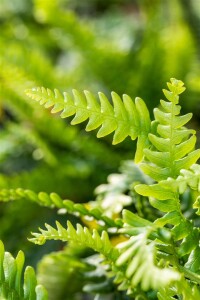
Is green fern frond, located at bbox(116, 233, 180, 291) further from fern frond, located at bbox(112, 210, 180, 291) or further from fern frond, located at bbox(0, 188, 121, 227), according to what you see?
fern frond, located at bbox(0, 188, 121, 227)

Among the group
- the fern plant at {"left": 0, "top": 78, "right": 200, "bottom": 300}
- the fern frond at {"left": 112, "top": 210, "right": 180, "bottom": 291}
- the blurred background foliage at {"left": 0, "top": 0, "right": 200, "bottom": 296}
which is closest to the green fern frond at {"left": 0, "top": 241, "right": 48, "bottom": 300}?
the fern plant at {"left": 0, "top": 78, "right": 200, "bottom": 300}

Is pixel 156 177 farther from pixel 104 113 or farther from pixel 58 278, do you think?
pixel 58 278

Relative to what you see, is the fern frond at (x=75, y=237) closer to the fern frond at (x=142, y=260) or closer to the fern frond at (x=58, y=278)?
the fern frond at (x=142, y=260)

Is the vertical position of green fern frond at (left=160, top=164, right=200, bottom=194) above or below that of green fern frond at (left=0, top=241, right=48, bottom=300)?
above

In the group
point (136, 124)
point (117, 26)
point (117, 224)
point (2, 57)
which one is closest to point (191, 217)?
point (117, 224)

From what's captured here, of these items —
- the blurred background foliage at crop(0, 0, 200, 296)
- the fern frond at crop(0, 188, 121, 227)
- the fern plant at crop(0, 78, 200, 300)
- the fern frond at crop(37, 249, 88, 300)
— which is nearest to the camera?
the fern plant at crop(0, 78, 200, 300)

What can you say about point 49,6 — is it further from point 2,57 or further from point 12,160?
point 12,160
